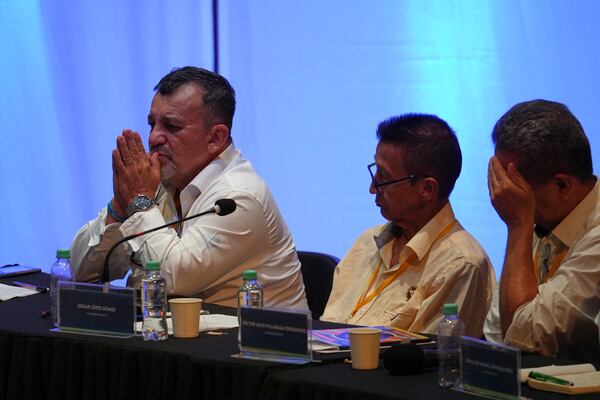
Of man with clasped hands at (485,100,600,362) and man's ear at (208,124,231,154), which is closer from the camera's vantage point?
man with clasped hands at (485,100,600,362)

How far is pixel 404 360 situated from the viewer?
1795mm

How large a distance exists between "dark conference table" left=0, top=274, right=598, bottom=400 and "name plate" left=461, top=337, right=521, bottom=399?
0.11 feet

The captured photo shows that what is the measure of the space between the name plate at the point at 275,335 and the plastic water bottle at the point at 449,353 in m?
0.27

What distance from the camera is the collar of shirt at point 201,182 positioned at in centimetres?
312

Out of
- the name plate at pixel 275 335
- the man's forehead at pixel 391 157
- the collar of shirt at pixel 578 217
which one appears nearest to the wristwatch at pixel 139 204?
the man's forehead at pixel 391 157

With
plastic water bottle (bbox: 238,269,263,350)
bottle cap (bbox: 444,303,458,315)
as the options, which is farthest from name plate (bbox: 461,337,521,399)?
plastic water bottle (bbox: 238,269,263,350)

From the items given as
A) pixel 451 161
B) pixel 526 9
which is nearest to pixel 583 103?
pixel 526 9

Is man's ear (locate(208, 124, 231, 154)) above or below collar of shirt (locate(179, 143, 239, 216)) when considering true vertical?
above

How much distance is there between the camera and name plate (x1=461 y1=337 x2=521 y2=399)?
1.57 meters

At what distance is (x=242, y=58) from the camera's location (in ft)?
15.5

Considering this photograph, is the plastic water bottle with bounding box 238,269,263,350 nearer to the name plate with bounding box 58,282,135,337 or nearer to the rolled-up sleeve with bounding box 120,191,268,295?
the name plate with bounding box 58,282,135,337

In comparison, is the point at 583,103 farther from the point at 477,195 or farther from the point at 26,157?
the point at 26,157

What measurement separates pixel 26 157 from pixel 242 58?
1276 millimetres

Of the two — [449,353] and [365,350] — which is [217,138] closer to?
[365,350]
